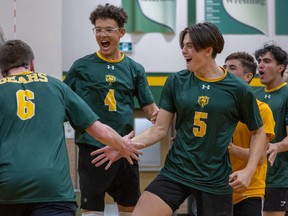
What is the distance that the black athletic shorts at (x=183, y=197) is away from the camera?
4062mm

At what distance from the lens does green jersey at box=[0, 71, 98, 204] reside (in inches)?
136

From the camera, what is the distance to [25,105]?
3484 mm

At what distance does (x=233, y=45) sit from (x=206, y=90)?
626cm

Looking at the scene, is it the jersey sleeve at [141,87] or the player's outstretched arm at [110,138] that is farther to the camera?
the jersey sleeve at [141,87]

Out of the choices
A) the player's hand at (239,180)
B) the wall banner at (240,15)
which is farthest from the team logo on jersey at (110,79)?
the wall banner at (240,15)

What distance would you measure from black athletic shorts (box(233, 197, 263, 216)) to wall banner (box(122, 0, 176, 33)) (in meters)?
5.88

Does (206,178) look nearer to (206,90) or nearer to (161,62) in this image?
(206,90)

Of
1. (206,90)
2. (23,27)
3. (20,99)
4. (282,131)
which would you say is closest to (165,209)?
(206,90)

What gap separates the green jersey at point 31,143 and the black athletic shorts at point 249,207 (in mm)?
1521

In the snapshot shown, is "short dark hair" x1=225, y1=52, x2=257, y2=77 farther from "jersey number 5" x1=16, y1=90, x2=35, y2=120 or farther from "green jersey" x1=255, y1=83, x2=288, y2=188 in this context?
"jersey number 5" x1=16, y1=90, x2=35, y2=120

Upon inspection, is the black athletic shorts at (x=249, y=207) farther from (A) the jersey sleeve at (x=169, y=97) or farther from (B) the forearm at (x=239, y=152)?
(A) the jersey sleeve at (x=169, y=97)

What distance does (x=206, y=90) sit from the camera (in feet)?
13.7

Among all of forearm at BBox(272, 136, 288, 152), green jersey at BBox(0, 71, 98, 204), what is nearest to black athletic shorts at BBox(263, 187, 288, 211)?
forearm at BBox(272, 136, 288, 152)

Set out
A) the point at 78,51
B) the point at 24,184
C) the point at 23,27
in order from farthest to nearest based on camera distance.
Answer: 1. the point at 78,51
2. the point at 23,27
3. the point at 24,184
